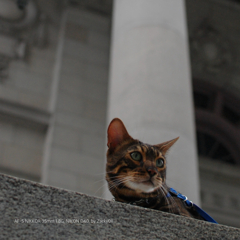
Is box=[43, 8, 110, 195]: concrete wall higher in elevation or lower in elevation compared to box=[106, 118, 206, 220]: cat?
higher

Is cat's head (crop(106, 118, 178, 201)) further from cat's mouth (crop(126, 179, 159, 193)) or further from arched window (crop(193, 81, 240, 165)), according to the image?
arched window (crop(193, 81, 240, 165))

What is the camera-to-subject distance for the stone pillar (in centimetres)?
505

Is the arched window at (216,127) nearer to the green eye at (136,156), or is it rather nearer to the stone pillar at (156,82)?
the stone pillar at (156,82)

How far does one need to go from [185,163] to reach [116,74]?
2.02 meters

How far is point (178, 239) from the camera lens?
2199 millimetres

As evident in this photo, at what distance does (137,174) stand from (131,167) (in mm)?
112

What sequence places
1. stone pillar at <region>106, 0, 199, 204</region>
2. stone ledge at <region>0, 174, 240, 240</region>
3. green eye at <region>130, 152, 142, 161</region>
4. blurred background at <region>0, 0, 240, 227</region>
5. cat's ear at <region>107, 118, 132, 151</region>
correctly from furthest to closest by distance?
blurred background at <region>0, 0, 240, 227</region>
stone pillar at <region>106, 0, 199, 204</region>
cat's ear at <region>107, 118, 132, 151</region>
green eye at <region>130, 152, 142, 161</region>
stone ledge at <region>0, 174, 240, 240</region>

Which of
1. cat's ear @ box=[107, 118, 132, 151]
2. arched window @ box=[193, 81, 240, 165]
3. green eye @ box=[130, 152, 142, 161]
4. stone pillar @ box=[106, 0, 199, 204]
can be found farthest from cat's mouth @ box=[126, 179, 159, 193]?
arched window @ box=[193, 81, 240, 165]

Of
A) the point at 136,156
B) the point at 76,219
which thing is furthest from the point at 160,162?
the point at 76,219

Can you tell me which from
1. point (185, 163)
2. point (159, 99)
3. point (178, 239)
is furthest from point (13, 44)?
point (178, 239)

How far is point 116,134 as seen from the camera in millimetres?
2705

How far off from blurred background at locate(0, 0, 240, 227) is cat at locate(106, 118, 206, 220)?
4638mm

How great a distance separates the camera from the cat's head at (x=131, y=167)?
2.42m

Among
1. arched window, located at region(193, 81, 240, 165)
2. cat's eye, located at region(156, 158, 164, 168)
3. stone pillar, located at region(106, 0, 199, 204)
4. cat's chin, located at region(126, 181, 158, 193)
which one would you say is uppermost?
arched window, located at region(193, 81, 240, 165)
